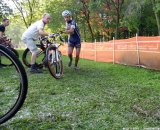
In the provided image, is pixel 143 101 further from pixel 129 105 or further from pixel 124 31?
pixel 124 31

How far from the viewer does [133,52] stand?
1190cm

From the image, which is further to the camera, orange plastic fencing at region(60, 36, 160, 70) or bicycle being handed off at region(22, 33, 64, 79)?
orange plastic fencing at region(60, 36, 160, 70)

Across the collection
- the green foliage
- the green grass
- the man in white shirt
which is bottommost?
the green grass

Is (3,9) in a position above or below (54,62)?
above

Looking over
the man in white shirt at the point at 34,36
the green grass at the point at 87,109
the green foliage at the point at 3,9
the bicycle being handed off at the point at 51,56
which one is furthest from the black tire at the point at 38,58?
the green foliage at the point at 3,9

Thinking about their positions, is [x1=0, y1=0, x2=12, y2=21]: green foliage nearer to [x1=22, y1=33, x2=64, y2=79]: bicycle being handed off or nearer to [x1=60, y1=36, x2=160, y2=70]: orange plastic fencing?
[x1=60, y1=36, x2=160, y2=70]: orange plastic fencing

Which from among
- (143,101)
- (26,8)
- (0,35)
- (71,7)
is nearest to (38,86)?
(143,101)

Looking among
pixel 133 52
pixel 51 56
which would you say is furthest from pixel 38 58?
pixel 133 52

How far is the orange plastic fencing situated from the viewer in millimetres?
10055

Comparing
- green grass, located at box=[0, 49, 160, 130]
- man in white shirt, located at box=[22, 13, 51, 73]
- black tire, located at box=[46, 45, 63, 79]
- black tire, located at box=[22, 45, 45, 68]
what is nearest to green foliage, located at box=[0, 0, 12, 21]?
black tire, located at box=[22, 45, 45, 68]

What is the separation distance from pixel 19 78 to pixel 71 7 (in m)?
31.1

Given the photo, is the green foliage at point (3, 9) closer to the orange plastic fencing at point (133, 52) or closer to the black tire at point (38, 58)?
the orange plastic fencing at point (133, 52)

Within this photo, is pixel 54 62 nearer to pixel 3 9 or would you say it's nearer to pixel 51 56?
pixel 51 56

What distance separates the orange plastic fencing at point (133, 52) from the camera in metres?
10.1
